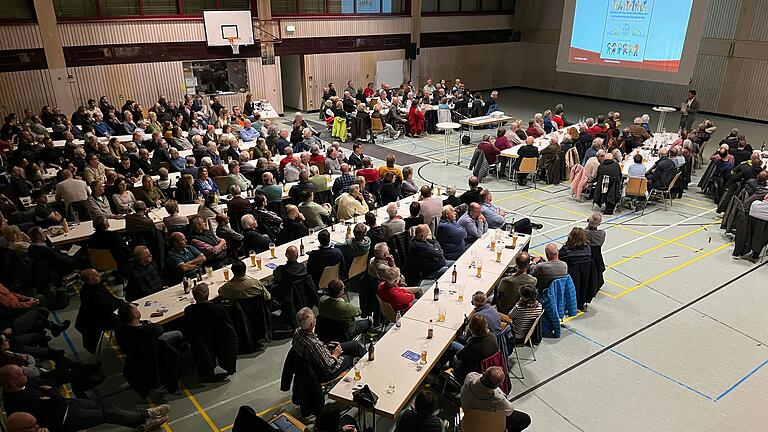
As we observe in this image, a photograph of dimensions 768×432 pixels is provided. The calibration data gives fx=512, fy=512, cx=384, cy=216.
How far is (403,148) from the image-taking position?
698 inches

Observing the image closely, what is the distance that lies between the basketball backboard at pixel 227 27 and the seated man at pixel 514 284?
55.6 feet

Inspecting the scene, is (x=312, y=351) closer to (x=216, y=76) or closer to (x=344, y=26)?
(x=216, y=76)

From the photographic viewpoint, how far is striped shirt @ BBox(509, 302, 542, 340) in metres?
6.36

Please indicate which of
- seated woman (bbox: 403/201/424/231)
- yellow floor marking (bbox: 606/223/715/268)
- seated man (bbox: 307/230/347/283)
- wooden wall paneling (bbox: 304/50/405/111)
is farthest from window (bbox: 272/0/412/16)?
yellow floor marking (bbox: 606/223/715/268)

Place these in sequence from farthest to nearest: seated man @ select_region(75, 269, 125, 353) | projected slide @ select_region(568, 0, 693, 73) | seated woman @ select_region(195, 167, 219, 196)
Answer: projected slide @ select_region(568, 0, 693, 73), seated woman @ select_region(195, 167, 219, 196), seated man @ select_region(75, 269, 125, 353)

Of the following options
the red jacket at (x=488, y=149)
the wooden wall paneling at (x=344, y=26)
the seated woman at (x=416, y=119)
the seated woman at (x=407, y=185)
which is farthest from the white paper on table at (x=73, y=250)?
the wooden wall paneling at (x=344, y=26)

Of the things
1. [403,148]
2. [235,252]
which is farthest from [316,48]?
[235,252]

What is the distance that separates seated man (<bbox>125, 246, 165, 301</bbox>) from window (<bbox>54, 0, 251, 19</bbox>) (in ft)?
45.5

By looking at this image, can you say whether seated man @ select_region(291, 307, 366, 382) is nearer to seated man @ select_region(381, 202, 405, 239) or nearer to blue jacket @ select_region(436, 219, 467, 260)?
seated man @ select_region(381, 202, 405, 239)

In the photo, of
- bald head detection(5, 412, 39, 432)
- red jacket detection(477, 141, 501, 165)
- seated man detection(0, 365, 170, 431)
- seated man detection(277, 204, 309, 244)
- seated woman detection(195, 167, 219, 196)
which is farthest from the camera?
red jacket detection(477, 141, 501, 165)

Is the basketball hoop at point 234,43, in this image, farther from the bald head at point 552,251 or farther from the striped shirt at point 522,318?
the striped shirt at point 522,318

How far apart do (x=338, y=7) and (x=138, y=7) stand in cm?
826

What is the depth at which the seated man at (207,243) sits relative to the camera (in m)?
7.85

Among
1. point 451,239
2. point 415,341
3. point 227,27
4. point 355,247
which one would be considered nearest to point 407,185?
point 451,239
